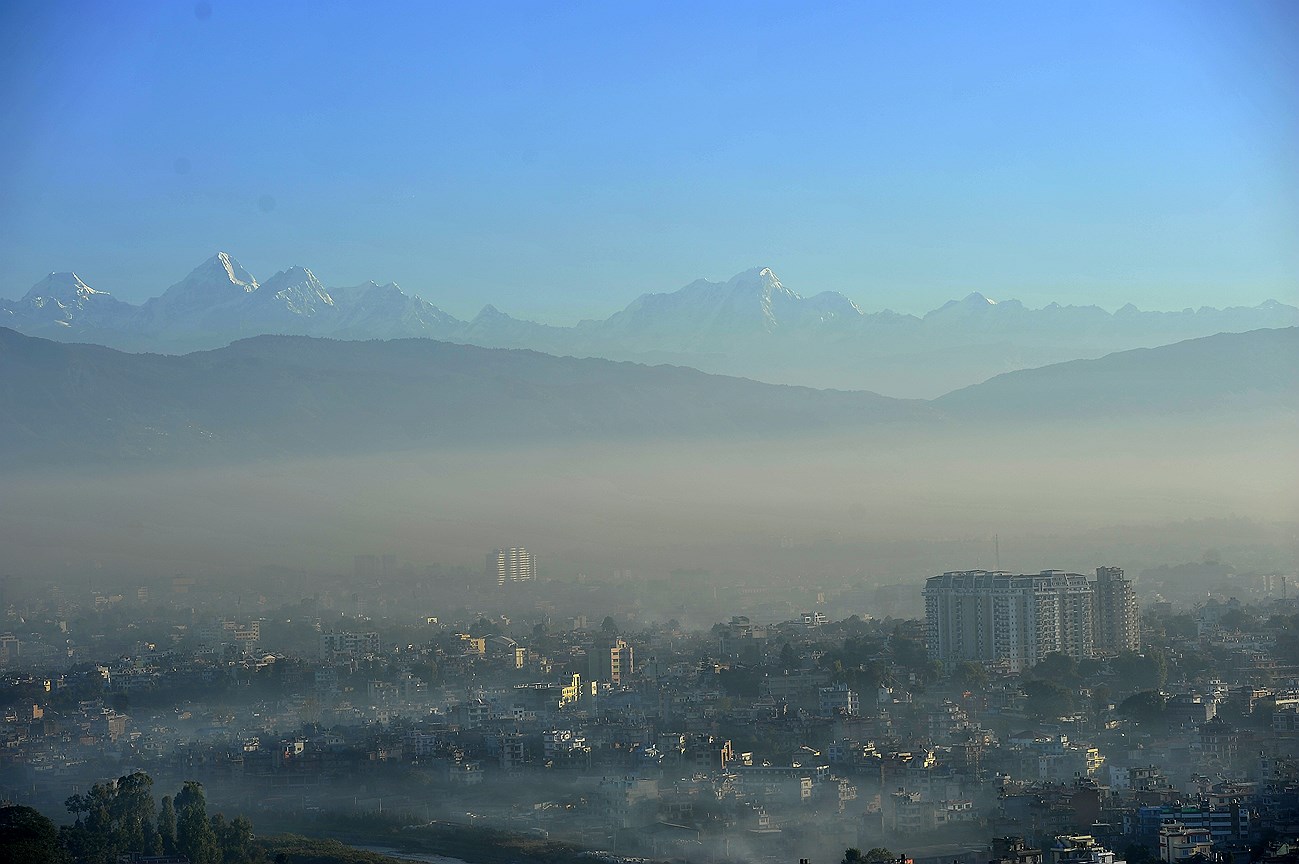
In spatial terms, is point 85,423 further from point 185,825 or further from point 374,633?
point 185,825

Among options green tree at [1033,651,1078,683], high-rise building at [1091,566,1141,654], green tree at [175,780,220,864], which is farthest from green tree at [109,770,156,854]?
high-rise building at [1091,566,1141,654]

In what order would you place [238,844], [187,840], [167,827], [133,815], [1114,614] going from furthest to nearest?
1. [1114,614]
2. [133,815]
3. [167,827]
4. [238,844]
5. [187,840]

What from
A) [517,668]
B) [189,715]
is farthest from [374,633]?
[189,715]

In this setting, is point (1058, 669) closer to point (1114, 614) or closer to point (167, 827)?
point (1114, 614)

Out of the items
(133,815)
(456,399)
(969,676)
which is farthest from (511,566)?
(133,815)

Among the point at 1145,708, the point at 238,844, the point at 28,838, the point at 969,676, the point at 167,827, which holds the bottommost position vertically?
the point at 238,844

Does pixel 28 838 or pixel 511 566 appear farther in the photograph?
pixel 511 566

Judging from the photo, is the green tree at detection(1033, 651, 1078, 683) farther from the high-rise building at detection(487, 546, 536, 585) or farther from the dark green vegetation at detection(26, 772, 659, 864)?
the high-rise building at detection(487, 546, 536, 585)
